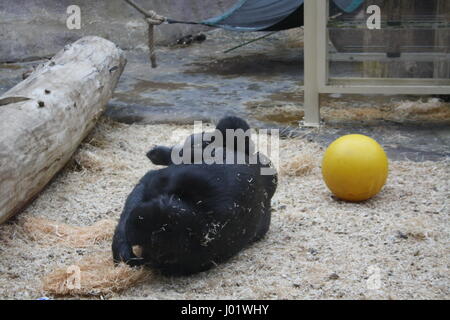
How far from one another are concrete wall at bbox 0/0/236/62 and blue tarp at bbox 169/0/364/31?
2165 mm

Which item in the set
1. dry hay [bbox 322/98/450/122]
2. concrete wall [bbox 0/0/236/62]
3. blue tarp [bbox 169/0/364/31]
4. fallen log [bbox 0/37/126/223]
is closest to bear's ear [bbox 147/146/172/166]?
fallen log [bbox 0/37/126/223]

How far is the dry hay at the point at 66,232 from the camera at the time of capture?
3.27 meters

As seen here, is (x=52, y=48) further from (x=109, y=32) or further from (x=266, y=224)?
(x=266, y=224)

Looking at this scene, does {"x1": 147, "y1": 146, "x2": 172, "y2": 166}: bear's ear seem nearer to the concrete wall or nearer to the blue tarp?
the blue tarp

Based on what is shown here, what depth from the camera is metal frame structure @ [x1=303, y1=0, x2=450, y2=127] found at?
5.07 metres

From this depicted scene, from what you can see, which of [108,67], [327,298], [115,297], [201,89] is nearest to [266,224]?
[327,298]

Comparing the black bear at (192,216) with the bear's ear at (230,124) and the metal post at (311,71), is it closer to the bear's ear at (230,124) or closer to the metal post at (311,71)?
the bear's ear at (230,124)

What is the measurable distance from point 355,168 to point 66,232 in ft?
4.92

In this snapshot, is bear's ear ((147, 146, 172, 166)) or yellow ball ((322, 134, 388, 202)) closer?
bear's ear ((147, 146, 172, 166))

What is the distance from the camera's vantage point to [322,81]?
5.18m

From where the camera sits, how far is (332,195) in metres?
3.85

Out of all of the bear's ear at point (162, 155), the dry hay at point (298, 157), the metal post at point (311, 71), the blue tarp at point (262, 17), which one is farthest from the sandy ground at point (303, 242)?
the blue tarp at point (262, 17)

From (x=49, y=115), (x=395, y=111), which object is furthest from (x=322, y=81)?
(x=49, y=115)

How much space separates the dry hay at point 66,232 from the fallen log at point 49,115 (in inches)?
5.0
